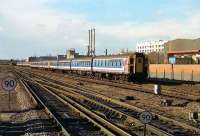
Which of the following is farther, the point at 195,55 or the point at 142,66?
the point at 195,55

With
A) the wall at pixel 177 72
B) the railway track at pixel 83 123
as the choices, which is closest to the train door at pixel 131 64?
the wall at pixel 177 72

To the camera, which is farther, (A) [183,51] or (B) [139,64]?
(A) [183,51]

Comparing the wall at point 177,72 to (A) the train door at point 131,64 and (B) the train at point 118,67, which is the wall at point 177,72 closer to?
(B) the train at point 118,67

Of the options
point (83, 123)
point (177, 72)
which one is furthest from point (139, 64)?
point (83, 123)

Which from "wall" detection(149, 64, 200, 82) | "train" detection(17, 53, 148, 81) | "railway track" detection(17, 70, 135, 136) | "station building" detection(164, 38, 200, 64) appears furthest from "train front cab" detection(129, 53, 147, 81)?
"station building" detection(164, 38, 200, 64)

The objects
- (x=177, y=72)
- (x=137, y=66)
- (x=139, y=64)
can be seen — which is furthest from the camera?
(x=177, y=72)

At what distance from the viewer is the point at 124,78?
49125 mm

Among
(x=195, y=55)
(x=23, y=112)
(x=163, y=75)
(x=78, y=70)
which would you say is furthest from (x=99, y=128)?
(x=195, y=55)

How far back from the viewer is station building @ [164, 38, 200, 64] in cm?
7569

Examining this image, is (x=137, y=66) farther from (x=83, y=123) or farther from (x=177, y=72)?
(x=83, y=123)

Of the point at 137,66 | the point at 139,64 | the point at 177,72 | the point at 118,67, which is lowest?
the point at 177,72

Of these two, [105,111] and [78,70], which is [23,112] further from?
[78,70]

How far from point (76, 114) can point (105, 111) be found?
1.61 metres

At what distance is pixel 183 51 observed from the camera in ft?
279
